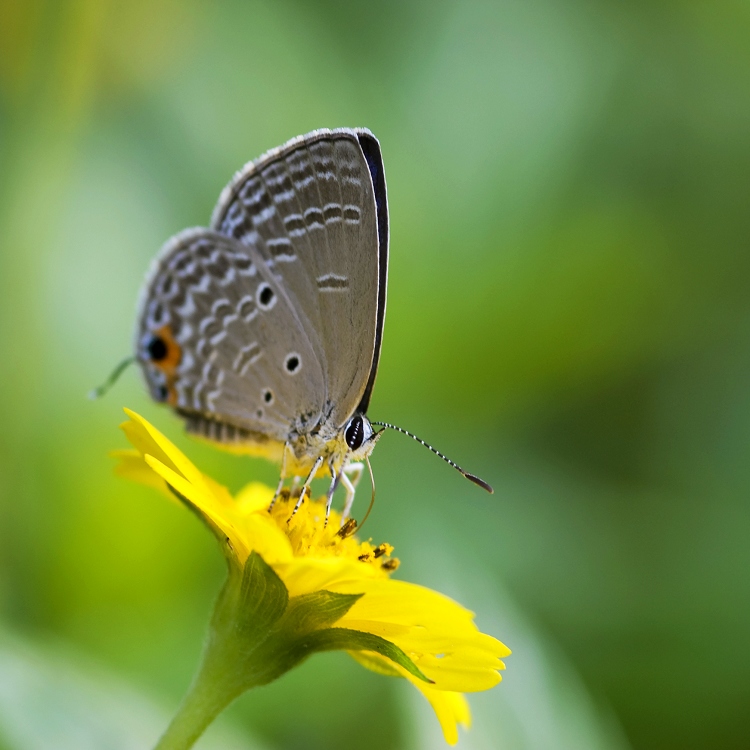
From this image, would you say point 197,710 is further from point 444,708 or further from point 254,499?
point 254,499

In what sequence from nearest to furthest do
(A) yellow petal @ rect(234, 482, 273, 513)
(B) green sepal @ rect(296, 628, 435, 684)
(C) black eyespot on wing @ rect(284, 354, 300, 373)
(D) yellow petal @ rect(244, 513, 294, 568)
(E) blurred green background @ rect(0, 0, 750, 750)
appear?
(D) yellow petal @ rect(244, 513, 294, 568) → (B) green sepal @ rect(296, 628, 435, 684) → (A) yellow petal @ rect(234, 482, 273, 513) → (C) black eyespot on wing @ rect(284, 354, 300, 373) → (E) blurred green background @ rect(0, 0, 750, 750)

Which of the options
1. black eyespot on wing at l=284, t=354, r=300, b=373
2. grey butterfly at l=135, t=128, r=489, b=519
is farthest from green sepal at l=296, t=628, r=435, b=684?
black eyespot on wing at l=284, t=354, r=300, b=373

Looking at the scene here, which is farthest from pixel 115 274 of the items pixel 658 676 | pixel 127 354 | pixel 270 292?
pixel 658 676

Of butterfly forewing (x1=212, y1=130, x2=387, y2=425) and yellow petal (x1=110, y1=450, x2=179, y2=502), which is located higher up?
butterfly forewing (x1=212, y1=130, x2=387, y2=425)

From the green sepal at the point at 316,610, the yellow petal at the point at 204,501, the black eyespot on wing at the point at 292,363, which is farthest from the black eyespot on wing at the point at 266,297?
the green sepal at the point at 316,610

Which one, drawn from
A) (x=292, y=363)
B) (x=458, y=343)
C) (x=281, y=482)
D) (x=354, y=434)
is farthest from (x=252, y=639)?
(x=458, y=343)

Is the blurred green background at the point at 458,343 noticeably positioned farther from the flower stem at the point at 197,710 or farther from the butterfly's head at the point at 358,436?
the butterfly's head at the point at 358,436

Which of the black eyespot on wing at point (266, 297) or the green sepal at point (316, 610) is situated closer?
the green sepal at point (316, 610)

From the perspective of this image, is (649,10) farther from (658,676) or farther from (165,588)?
(165,588)

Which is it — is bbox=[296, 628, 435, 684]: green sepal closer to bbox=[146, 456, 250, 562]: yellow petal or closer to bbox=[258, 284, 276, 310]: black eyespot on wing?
bbox=[146, 456, 250, 562]: yellow petal
